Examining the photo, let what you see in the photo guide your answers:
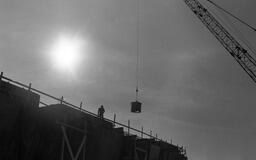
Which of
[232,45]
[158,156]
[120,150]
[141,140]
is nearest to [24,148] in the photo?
[120,150]

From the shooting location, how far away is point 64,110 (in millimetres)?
28219

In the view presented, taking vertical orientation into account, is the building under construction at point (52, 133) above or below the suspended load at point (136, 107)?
below

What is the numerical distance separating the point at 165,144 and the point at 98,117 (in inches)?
436

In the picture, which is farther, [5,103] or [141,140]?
[141,140]

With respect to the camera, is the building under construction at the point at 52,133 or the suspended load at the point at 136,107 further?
the suspended load at the point at 136,107

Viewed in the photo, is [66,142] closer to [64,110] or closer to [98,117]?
[64,110]

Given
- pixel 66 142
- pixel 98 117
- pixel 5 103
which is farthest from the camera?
pixel 98 117

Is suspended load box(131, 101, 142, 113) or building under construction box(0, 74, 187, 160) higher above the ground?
suspended load box(131, 101, 142, 113)

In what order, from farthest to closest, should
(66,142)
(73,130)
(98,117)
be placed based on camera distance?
(98,117) < (73,130) < (66,142)

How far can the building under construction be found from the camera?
2489 cm

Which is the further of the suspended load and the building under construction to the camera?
the suspended load

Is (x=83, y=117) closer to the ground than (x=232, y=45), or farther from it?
closer to the ground

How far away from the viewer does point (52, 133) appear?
27.9m

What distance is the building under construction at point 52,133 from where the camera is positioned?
24891 mm
